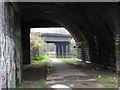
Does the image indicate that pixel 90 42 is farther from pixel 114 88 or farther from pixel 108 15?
pixel 114 88

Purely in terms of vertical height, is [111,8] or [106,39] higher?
[111,8]

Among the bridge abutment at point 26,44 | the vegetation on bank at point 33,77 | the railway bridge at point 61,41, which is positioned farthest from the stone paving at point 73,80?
the railway bridge at point 61,41

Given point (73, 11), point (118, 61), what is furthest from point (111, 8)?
point (73, 11)

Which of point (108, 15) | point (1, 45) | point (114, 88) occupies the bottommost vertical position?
point (114, 88)

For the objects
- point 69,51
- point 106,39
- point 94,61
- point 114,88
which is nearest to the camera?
point 114,88

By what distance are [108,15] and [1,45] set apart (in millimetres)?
12496

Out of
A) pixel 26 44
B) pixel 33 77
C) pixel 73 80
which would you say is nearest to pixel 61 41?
pixel 26 44

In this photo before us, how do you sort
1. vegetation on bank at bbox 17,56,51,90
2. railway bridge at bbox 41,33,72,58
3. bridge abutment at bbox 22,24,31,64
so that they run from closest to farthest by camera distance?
vegetation on bank at bbox 17,56,51,90
bridge abutment at bbox 22,24,31,64
railway bridge at bbox 41,33,72,58

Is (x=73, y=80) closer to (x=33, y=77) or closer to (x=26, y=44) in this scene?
(x=33, y=77)

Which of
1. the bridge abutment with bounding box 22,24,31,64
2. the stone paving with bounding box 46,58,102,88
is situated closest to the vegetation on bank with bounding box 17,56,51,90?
the stone paving with bounding box 46,58,102,88

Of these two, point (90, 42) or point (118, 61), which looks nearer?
point (118, 61)

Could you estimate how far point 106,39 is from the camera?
23797 mm

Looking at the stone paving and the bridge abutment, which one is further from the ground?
the bridge abutment

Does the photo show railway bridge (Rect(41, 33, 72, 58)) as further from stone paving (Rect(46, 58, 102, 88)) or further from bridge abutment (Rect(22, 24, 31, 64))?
stone paving (Rect(46, 58, 102, 88))
